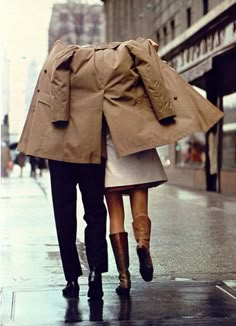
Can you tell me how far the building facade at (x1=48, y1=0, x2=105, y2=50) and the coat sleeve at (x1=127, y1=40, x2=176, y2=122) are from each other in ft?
139

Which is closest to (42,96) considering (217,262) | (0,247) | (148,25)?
(217,262)

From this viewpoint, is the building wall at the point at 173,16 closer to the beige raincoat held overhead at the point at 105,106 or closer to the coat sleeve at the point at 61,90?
the beige raincoat held overhead at the point at 105,106

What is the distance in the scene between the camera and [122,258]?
16.2ft

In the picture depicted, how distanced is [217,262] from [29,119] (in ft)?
8.21

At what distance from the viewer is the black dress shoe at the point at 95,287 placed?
4.71m

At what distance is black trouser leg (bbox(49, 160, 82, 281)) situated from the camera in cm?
485

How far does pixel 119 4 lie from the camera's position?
128 ft

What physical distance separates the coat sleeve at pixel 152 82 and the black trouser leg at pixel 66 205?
67 centimetres

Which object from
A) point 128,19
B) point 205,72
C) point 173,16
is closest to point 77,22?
Result: point 128,19

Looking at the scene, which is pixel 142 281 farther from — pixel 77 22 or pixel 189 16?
pixel 77 22

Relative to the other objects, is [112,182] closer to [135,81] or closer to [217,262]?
[135,81]

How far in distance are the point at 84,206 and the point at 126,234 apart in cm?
38

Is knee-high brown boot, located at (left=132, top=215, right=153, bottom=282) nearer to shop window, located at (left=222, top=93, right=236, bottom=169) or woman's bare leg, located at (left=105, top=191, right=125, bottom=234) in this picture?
woman's bare leg, located at (left=105, top=191, right=125, bottom=234)

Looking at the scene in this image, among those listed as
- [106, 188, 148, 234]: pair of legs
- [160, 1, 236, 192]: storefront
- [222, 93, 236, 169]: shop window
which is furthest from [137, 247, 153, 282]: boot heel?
[222, 93, 236, 169]: shop window
